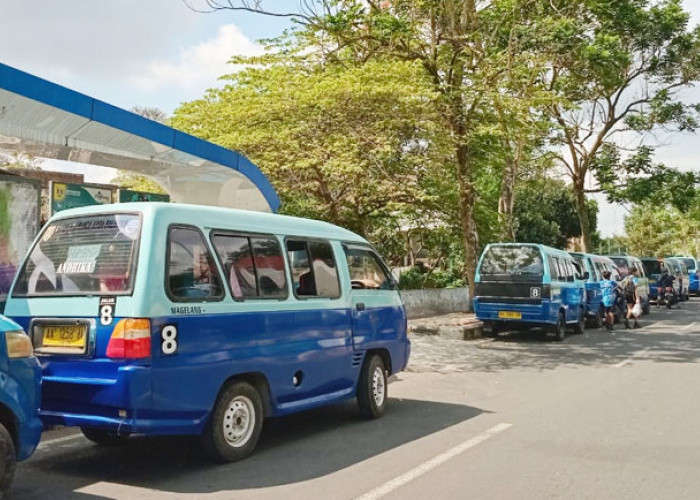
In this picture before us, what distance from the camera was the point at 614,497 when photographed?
502 centimetres

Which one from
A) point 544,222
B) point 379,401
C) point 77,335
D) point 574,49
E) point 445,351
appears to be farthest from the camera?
point 544,222

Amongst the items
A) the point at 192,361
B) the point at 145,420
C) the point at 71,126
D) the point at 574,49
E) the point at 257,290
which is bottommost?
the point at 145,420

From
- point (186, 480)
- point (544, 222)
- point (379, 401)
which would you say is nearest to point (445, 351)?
point (379, 401)

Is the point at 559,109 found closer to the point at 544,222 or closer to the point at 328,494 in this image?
the point at 544,222

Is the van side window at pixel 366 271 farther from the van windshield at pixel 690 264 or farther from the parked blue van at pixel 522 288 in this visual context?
the van windshield at pixel 690 264

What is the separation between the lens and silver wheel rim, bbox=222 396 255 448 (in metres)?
5.84

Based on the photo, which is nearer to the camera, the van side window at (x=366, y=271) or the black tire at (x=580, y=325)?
the van side window at (x=366, y=271)

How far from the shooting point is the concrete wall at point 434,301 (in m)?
21.2

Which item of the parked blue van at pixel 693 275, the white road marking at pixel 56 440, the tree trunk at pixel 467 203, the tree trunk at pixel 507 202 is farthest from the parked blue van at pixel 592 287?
the parked blue van at pixel 693 275

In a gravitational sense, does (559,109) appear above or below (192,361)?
above

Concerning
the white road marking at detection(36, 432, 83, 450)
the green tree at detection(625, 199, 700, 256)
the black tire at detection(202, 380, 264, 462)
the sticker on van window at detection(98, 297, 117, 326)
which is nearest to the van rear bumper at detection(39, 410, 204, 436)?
the black tire at detection(202, 380, 264, 462)

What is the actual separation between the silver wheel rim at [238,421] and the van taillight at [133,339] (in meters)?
1.04

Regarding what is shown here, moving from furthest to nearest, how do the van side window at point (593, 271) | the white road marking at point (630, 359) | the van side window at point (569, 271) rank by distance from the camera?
the van side window at point (593, 271) → the van side window at point (569, 271) → the white road marking at point (630, 359)

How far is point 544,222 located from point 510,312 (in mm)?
24145
